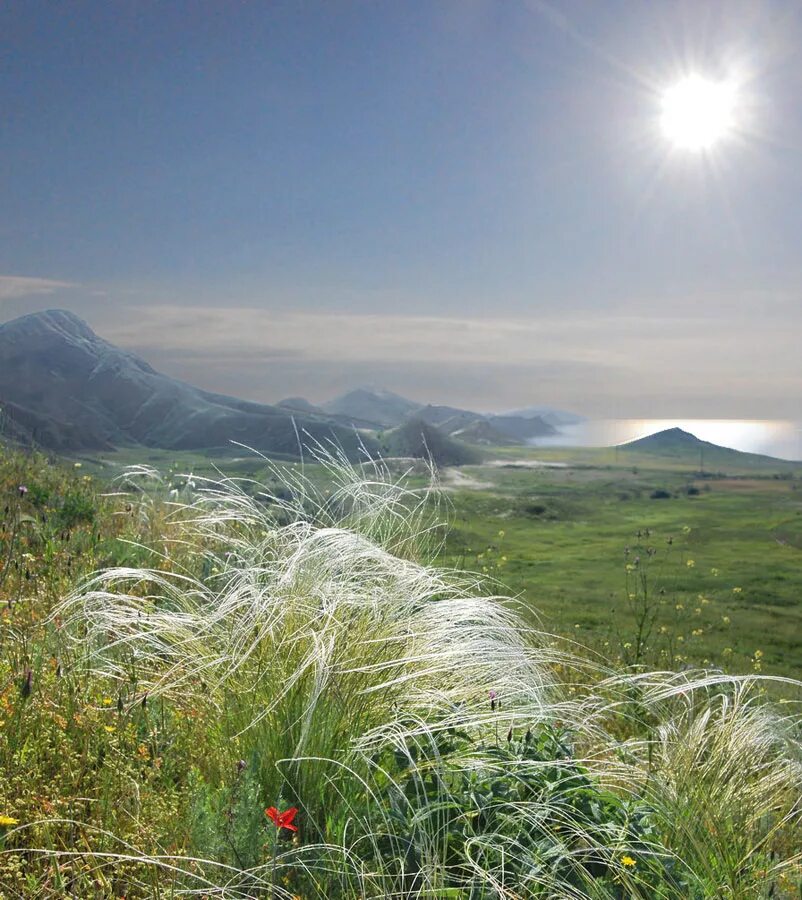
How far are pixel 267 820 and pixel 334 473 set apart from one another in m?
3.55

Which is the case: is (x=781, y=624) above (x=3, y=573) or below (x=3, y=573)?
below

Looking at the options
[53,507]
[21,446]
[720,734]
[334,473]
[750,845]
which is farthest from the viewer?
[21,446]

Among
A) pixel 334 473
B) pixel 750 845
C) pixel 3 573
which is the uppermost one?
pixel 334 473

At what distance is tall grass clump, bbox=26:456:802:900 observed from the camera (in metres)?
2.34

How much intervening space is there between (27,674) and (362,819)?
1.22m

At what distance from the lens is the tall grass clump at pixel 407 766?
2338mm

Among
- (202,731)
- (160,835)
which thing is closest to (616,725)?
(202,731)

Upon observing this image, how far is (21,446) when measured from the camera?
975 cm

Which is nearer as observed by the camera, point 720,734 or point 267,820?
point 267,820

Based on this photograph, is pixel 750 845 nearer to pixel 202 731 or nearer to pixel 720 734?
pixel 720 734

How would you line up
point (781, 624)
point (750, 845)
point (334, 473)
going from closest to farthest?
point (750, 845)
point (334, 473)
point (781, 624)

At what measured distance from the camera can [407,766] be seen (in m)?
2.72

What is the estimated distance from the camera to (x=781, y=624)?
10.8 m

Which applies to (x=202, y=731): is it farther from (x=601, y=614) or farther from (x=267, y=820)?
(x=601, y=614)
